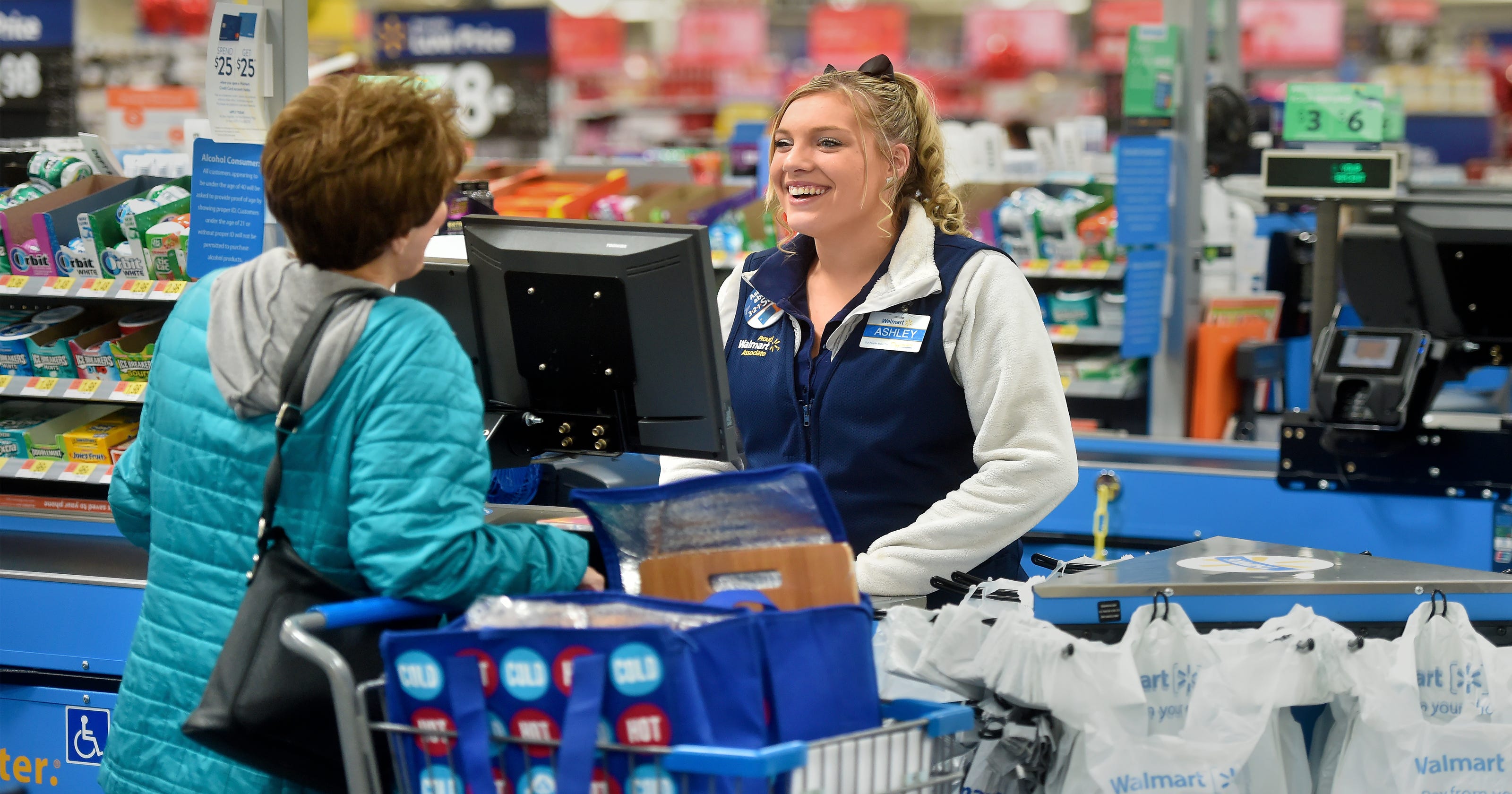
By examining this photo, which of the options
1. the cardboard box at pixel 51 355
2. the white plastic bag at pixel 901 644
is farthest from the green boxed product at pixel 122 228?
the white plastic bag at pixel 901 644

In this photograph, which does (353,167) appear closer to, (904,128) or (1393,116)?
(904,128)

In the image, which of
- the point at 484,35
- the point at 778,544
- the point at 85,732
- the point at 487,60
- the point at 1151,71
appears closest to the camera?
the point at 778,544

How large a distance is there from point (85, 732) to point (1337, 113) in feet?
14.3

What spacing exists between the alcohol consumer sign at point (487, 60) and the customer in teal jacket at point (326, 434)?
8613 mm

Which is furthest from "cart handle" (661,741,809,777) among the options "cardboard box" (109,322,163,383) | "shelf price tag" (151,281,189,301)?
"cardboard box" (109,322,163,383)

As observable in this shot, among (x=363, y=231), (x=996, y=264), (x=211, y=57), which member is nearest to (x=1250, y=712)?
(x=996, y=264)

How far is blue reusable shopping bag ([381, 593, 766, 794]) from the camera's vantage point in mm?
1446

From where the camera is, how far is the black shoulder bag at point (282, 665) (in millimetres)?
1626

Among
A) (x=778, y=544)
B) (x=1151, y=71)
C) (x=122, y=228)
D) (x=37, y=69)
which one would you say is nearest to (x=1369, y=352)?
(x=1151, y=71)

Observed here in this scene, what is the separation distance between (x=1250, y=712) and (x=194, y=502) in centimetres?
139

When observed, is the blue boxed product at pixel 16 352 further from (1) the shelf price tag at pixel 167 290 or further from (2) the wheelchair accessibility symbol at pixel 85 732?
(2) the wheelchair accessibility symbol at pixel 85 732

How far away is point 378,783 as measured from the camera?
1.64m

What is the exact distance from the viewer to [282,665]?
165 cm

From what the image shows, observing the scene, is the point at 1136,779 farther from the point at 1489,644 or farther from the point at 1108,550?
the point at 1108,550
